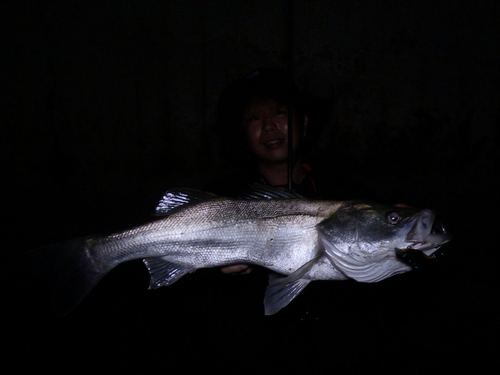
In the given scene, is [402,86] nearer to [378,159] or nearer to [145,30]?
[378,159]

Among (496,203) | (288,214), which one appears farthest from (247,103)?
(496,203)

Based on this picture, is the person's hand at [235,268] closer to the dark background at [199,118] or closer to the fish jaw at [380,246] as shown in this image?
the fish jaw at [380,246]

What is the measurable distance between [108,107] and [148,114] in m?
0.44

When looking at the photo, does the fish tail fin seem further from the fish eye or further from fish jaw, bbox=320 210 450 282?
the fish eye

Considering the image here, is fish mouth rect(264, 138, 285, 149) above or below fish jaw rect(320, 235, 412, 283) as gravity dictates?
above

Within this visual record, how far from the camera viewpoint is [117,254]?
152cm

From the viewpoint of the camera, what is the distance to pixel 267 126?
2219mm

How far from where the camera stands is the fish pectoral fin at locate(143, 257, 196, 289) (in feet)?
5.06

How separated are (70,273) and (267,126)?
1.67 meters

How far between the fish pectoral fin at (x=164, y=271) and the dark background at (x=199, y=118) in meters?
1.32

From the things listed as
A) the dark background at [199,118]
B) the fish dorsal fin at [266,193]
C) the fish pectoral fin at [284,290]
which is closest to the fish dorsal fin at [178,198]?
the fish dorsal fin at [266,193]

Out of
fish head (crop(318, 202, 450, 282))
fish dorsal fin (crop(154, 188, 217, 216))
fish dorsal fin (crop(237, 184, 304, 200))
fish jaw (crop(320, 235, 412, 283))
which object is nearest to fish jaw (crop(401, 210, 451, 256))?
fish head (crop(318, 202, 450, 282))

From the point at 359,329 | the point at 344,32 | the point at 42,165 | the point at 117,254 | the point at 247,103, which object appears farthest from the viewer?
the point at 42,165

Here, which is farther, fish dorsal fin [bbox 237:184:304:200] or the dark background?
the dark background
